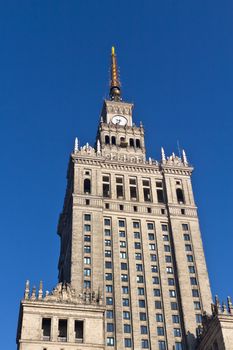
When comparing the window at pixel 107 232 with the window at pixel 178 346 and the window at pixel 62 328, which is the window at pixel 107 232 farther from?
the window at pixel 62 328

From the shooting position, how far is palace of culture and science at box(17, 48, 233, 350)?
253 feet

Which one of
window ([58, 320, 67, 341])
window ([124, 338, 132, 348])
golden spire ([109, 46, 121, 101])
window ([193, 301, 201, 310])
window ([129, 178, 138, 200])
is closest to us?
window ([58, 320, 67, 341])

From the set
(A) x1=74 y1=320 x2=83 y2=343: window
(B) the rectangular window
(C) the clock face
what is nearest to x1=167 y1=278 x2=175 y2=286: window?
(B) the rectangular window

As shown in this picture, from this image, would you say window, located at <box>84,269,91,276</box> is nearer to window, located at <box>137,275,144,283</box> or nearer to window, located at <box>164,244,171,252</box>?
window, located at <box>137,275,144,283</box>

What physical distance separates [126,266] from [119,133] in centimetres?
3810

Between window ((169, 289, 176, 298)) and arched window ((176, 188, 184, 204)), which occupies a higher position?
arched window ((176, 188, 184, 204))

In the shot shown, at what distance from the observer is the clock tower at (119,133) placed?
402 feet

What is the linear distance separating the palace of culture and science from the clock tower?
1.15ft

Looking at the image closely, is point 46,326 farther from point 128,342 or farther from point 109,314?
point 128,342

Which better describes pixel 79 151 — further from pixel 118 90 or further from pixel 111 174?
pixel 118 90

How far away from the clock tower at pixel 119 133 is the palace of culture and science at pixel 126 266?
35 centimetres

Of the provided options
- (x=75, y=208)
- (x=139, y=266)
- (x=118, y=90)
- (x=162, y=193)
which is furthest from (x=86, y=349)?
(x=118, y=90)

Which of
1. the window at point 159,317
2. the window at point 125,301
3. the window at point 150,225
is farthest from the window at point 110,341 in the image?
the window at point 150,225

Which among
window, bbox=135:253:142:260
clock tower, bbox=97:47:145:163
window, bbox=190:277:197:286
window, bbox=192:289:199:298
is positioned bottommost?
window, bbox=192:289:199:298
